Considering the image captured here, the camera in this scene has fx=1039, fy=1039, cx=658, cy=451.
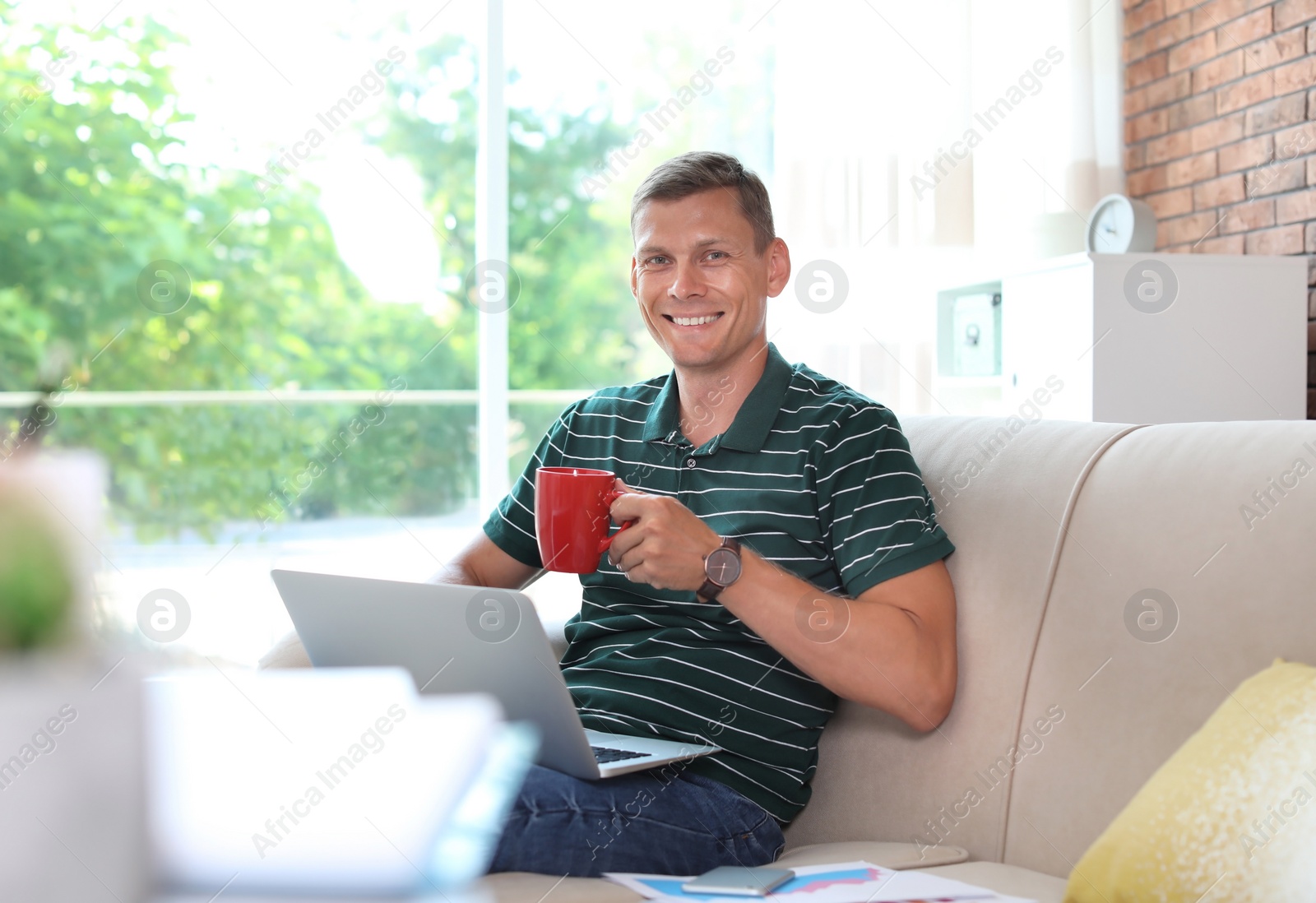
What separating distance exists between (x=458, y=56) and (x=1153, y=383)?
657cm

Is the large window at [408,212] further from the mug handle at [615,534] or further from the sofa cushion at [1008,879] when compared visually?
the sofa cushion at [1008,879]

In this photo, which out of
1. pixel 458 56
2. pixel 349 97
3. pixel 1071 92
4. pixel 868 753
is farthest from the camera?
pixel 458 56

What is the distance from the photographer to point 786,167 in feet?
11.0

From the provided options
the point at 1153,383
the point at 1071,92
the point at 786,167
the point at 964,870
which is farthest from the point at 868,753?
the point at 1071,92

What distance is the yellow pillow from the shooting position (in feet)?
2.49

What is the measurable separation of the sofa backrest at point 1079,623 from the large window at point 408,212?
78.6 inches

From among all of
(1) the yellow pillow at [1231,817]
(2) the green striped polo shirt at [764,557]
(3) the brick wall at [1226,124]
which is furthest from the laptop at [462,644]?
(3) the brick wall at [1226,124]

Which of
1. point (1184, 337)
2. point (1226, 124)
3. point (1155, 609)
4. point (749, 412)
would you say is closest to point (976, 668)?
point (1155, 609)

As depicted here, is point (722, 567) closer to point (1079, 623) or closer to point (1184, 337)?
point (1079, 623)

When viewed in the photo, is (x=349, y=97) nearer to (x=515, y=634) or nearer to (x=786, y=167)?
(x=786, y=167)

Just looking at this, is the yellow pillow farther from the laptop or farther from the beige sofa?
the laptop

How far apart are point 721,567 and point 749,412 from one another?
0.30 meters

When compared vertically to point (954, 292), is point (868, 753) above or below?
below

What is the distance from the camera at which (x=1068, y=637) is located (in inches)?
Answer: 44.3
